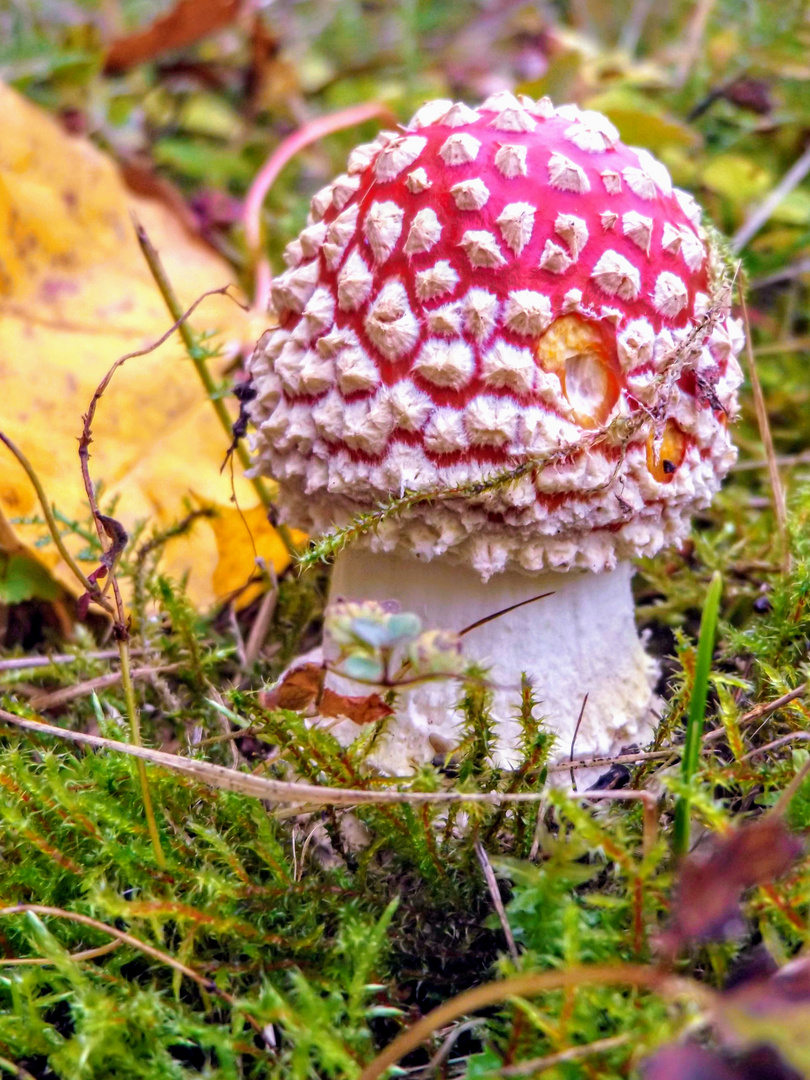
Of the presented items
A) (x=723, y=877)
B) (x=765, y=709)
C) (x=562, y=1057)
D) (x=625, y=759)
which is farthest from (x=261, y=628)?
(x=723, y=877)

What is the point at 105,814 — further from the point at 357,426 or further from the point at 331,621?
the point at 357,426

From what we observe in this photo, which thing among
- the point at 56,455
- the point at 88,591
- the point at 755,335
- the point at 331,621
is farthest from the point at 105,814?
the point at 755,335

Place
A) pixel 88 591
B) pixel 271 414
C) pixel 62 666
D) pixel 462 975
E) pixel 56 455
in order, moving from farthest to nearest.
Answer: pixel 56 455 < pixel 62 666 < pixel 271 414 < pixel 88 591 < pixel 462 975

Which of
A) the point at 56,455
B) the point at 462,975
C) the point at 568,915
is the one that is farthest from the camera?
the point at 56,455

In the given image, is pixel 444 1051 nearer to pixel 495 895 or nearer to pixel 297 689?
pixel 495 895

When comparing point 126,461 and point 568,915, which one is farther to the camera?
point 126,461

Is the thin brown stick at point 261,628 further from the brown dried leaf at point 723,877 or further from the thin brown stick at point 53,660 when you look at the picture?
the brown dried leaf at point 723,877

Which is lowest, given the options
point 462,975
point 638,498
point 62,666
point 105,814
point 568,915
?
point 462,975

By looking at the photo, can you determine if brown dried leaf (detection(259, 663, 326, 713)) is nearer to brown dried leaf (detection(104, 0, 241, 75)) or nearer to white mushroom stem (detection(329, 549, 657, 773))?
white mushroom stem (detection(329, 549, 657, 773))
